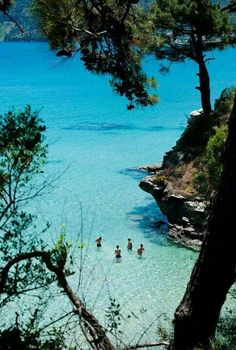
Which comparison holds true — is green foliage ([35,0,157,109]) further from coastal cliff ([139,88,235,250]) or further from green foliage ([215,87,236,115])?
green foliage ([215,87,236,115])

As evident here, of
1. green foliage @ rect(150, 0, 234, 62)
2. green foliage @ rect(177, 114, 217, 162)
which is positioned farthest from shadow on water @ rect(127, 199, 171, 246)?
green foliage @ rect(150, 0, 234, 62)

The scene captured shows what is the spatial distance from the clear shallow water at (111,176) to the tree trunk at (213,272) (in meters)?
1.40

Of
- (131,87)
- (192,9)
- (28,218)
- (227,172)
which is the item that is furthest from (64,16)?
(192,9)

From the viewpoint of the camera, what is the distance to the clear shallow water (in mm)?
15875

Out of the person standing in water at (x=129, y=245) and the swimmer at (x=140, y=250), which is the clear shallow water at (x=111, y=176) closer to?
the person standing in water at (x=129, y=245)

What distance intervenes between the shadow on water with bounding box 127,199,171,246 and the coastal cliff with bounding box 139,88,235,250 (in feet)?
1.70

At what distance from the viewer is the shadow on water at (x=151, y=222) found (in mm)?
20278

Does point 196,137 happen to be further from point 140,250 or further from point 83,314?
point 83,314

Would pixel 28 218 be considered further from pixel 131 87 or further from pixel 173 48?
pixel 173 48

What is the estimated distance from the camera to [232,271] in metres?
4.35

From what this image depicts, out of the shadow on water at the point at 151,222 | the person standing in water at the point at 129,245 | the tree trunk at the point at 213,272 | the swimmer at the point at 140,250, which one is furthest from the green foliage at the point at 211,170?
the tree trunk at the point at 213,272

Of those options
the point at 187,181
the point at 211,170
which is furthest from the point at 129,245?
the point at 211,170

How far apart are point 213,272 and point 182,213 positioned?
15.5 m

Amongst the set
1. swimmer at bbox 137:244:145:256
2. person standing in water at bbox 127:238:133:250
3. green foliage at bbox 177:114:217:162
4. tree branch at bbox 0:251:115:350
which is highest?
green foliage at bbox 177:114:217:162
